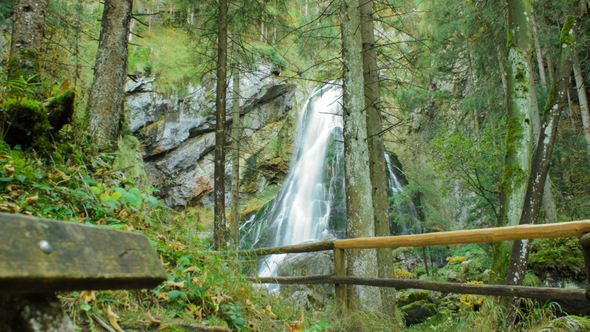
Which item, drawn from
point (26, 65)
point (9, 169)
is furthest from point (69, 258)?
point (26, 65)

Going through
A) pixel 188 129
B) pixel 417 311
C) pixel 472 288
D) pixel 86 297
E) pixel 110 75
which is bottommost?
pixel 417 311

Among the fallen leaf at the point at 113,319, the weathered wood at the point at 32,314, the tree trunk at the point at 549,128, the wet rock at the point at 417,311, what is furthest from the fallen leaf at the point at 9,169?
the wet rock at the point at 417,311

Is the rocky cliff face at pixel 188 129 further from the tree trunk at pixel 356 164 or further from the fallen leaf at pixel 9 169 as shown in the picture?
the fallen leaf at pixel 9 169

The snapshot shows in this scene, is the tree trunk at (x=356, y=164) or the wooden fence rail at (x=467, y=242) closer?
the wooden fence rail at (x=467, y=242)

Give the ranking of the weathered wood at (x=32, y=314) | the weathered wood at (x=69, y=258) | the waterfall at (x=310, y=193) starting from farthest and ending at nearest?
the waterfall at (x=310, y=193) < the weathered wood at (x=32, y=314) < the weathered wood at (x=69, y=258)

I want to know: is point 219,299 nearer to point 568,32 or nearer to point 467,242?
point 467,242

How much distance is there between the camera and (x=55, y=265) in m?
0.76

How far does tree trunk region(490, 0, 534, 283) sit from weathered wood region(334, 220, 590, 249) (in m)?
2.44

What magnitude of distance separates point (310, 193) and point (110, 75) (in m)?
13.3

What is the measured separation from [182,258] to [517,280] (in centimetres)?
408

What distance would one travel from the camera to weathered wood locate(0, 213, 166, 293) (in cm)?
70

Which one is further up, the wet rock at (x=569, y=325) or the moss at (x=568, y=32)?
the moss at (x=568, y=32)

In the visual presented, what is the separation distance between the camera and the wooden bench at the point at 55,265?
71cm

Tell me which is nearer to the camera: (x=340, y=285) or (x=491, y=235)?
(x=491, y=235)
